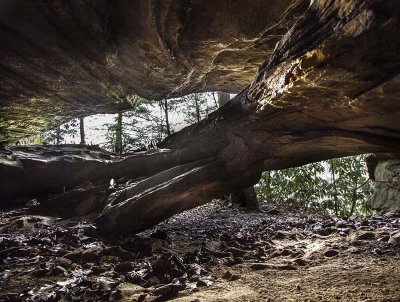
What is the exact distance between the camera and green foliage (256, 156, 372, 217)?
37.9 ft

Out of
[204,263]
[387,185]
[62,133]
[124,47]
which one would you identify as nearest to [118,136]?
[62,133]

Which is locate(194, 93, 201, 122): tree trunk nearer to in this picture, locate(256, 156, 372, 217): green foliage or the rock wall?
locate(256, 156, 372, 217): green foliage

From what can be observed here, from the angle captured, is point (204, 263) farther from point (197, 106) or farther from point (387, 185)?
point (197, 106)

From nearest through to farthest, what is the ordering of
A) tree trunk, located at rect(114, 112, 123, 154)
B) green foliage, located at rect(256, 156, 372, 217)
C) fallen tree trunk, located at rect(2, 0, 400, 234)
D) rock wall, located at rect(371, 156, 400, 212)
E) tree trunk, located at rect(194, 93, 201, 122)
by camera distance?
1. fallen tree trunk, located at rect(2, 0, 400, 234)
2. rock wall, located at rect(371, 156, 400, 212)
3. green foliage, located at rect(256, 156, 372, 217)
4. tree trunk, located at rect(114, 112, 123, 154)
5. tree trunk, located at rect(194, 93, 201, 122)

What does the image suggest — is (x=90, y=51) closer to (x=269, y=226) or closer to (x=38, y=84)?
(x=38, y=84)

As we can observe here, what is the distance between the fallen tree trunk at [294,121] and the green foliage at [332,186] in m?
6.40

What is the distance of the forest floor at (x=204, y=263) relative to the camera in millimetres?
2902

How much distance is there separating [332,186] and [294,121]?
838cm

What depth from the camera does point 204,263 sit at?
4031 mm

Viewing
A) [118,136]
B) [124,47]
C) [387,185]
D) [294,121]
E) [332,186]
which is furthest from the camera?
[118,136]

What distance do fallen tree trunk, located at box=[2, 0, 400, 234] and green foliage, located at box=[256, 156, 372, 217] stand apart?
6404mm

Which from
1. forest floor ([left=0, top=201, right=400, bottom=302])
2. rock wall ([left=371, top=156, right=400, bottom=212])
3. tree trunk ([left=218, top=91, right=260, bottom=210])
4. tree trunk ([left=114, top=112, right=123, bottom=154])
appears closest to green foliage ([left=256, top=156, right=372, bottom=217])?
Result: rock wall ([left=371, top=156, right=400, bottom=212])

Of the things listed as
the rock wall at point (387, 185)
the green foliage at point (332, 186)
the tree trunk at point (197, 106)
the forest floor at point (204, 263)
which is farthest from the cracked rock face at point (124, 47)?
the tree trunk at point (197, 106)

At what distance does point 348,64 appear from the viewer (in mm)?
3012
